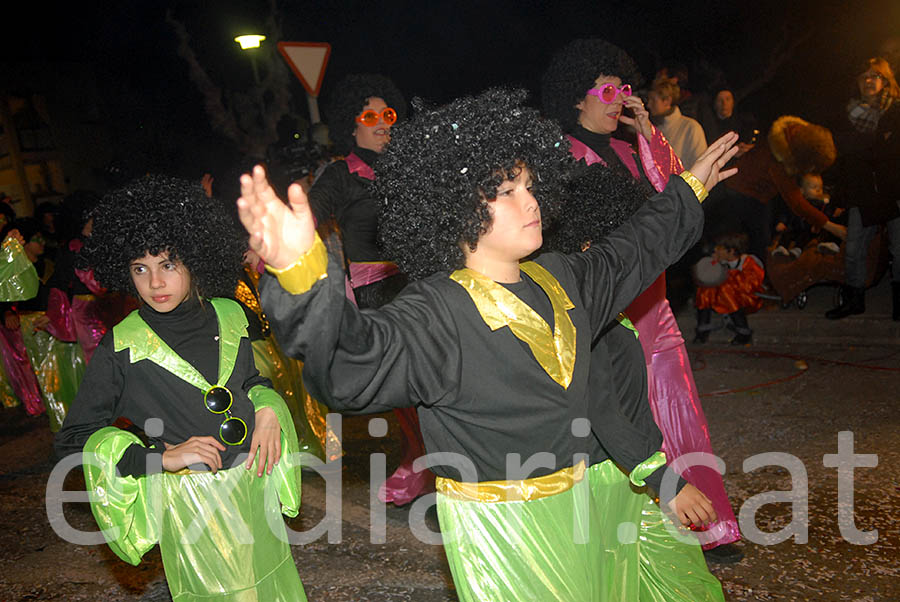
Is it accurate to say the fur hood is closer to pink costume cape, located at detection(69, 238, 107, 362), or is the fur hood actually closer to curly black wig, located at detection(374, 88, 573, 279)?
pink costume cape, located at detection(69, 238, 107, 362)

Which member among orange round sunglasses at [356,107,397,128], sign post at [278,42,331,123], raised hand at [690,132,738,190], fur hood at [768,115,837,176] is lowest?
raised hand at [690,132,738,190]

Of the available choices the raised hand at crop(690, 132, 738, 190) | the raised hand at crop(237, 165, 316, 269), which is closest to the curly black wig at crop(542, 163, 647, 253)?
the raised hand at crop(690, 132, 738, 190)

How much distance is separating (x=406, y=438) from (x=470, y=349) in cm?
276

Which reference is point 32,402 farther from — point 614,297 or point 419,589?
point 614,297

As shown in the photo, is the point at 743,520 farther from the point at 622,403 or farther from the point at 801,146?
the point at 801,146

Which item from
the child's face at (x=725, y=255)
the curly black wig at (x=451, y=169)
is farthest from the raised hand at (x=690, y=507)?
the child's face at (x=725, y=255)

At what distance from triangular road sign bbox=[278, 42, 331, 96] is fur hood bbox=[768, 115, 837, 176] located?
15.3 feet

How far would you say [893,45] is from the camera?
7746 mm

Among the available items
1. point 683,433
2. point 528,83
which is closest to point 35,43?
point 528,83

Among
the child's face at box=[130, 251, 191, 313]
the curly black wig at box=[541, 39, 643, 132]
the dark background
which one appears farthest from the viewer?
the dark background

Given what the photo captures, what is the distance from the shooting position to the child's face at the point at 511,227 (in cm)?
224

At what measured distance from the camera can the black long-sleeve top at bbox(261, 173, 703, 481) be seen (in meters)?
1.74

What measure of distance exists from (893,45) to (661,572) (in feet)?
22.5

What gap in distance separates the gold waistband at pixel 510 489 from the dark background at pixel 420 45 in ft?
17.4
